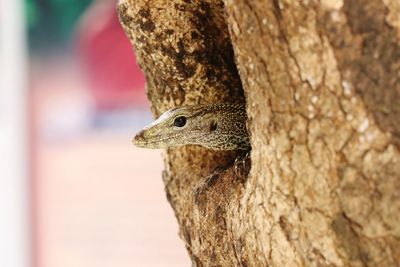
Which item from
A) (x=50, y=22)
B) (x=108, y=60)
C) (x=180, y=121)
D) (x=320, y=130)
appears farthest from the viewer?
(x=50, y=22)

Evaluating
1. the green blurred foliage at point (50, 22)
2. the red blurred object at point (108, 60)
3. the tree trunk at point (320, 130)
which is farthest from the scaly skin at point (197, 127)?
the green blurred foliage at point (50, 22)

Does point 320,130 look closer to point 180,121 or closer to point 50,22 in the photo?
point 180,121

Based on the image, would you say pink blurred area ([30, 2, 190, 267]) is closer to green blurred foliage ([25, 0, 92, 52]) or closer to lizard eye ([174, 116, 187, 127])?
green blurred foliage ([25, 0, 92, 52])

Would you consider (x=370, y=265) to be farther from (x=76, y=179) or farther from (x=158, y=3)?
(x=76, y=179)

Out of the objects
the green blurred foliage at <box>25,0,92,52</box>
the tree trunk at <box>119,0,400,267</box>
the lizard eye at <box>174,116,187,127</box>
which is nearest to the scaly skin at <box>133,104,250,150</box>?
the lizard eye at <box>174,116,187,127</box>

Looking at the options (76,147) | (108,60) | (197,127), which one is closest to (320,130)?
(197,127)

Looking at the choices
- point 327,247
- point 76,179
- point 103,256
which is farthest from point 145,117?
point 327,247
